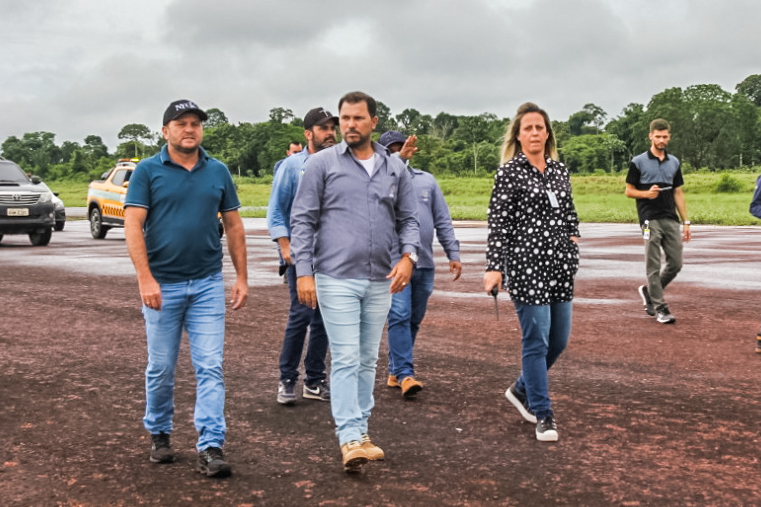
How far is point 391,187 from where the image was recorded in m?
4.71

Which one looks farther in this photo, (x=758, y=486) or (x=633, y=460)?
(x=633, y=460)

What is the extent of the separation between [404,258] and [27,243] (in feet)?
62.0

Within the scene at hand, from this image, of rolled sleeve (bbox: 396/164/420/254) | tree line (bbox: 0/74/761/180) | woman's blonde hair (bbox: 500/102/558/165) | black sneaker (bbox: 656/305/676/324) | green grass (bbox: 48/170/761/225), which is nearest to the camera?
rolled sleeve (bbox: 396/164/420/254)

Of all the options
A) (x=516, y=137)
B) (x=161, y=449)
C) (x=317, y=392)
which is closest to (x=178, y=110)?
(x=161, y=449)

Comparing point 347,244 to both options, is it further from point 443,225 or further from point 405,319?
point 443,225

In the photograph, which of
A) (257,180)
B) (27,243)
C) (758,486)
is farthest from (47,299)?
(257,180)

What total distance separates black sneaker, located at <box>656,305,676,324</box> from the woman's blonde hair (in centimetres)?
429

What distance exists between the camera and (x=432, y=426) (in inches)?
210

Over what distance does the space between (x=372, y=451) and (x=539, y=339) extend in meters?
1.20

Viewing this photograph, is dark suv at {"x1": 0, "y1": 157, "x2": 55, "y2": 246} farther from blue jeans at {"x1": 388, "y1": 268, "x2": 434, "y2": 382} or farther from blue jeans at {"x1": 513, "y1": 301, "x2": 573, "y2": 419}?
blue jeans at {"x1": 513, "y1": 301, "x2": 573, "y2": 419}

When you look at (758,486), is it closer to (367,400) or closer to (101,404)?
(367,400)

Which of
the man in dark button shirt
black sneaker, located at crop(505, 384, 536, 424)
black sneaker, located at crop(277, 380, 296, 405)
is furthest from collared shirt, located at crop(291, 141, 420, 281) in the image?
the man in dark button shirt

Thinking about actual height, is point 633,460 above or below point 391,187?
below

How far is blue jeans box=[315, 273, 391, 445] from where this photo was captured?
4562 millimetres
